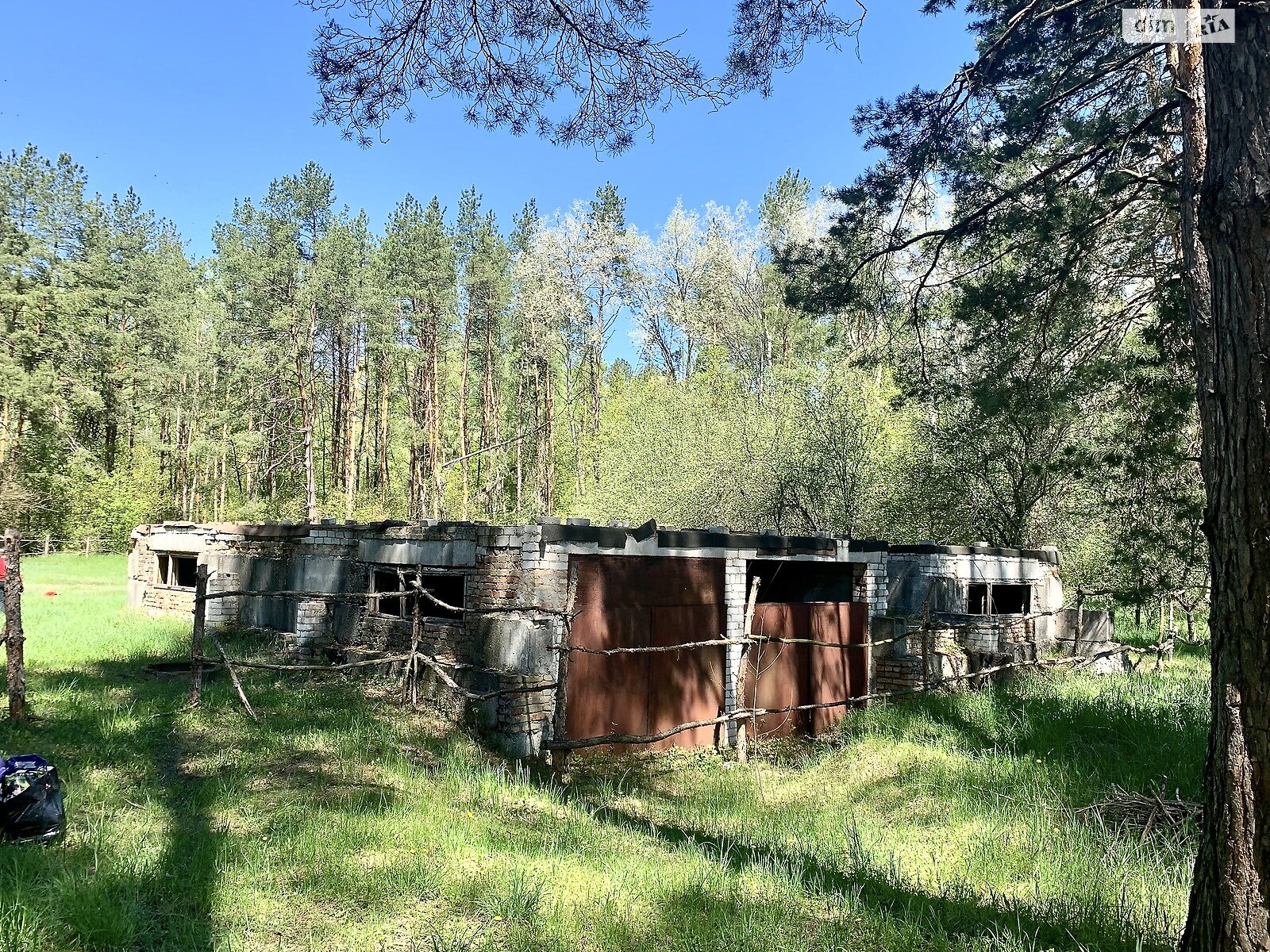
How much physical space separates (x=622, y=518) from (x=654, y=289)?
13125 millimetres

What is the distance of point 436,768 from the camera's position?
→ 6934mm

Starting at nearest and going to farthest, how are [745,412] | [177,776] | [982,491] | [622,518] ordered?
[177,776], [982,491], [745,412], [622,518]

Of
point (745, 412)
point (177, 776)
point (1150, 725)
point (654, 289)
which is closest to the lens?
point (177, 776)

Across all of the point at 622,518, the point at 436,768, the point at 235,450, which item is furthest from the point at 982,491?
the point at 235,450

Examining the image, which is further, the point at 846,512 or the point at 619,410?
the point at 619,410

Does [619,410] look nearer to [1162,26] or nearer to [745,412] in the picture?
[745,412]

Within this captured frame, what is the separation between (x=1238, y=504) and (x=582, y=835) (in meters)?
4.49

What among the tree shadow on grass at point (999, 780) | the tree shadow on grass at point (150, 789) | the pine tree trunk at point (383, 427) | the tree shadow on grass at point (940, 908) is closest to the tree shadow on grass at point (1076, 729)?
the tree shadow on grass at point (999, 780)

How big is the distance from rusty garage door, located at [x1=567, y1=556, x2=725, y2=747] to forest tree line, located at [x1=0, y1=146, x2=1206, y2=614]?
706 centimetres

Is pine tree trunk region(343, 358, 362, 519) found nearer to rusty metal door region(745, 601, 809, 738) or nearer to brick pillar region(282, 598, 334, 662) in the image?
brick pillar region(282, 598, 334, 662)

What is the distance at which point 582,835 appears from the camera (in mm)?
5582

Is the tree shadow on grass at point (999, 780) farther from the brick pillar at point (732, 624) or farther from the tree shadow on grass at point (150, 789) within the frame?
the tree shadow on grass at point (150, 789)

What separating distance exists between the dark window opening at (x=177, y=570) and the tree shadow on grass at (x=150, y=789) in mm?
5805

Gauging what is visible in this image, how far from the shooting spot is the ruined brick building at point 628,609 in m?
8.45
